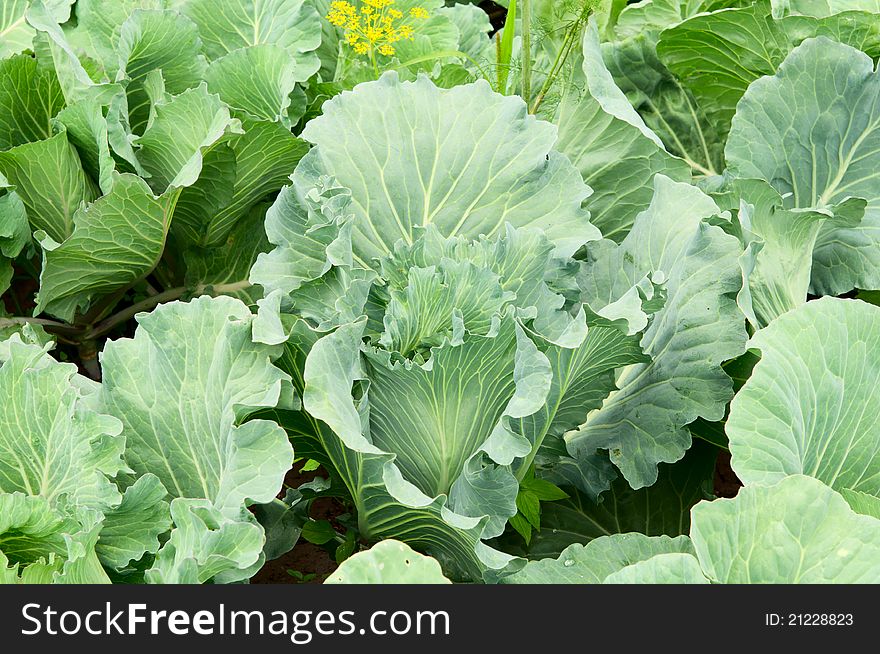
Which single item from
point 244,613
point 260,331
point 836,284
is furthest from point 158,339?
point 836,284

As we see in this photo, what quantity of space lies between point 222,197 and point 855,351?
1243 millimetres

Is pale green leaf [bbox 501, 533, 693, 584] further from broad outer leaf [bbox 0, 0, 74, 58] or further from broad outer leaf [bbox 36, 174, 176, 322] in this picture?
broad outer leaf [bbox 0, 0, 74, 58]

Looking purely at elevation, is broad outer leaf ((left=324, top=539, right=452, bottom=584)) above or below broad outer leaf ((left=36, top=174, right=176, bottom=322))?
below

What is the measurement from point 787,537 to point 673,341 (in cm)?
48

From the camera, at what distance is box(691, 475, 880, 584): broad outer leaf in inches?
44.8

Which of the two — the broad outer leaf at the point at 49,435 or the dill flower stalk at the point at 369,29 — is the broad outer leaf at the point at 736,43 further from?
the broad outer leaf at the point at 49,435

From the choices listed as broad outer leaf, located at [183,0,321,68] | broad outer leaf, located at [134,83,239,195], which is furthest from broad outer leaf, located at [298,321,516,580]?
broad outer leaf, located at [183,0,321,68]

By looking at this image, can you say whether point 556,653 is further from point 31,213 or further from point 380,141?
point 31,213

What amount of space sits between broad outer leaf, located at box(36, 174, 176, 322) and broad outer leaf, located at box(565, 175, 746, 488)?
2.92 ft

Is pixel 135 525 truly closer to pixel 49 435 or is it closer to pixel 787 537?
pixel 49 435

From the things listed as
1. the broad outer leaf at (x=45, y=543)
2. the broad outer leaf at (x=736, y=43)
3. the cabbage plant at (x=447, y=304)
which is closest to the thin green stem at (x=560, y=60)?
the cabbage plant at (x=447, y=304)

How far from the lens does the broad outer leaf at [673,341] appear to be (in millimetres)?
1537

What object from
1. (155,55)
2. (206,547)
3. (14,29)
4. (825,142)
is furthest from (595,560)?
(14,29)

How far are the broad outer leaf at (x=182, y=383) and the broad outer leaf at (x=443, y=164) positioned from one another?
0.31m
